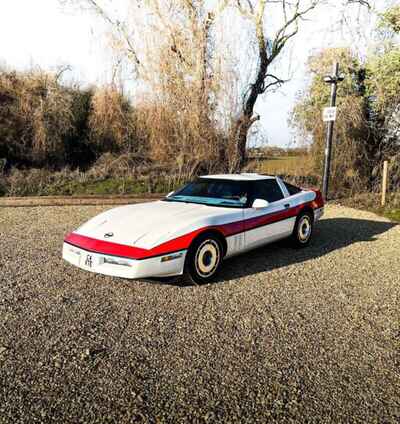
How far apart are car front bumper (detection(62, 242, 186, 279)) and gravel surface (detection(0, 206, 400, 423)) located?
28cm

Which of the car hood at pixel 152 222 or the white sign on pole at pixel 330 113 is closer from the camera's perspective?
the car hood at pixel 152 222

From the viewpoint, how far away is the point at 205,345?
2.85 meters

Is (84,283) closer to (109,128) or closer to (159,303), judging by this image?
(159,303)

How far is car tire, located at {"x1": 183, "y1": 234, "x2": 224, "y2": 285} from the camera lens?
3.87 m

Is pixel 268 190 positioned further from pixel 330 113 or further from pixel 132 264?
pixel 330 113

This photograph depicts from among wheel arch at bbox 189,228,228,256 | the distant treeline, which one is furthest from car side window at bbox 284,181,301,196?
the distant treeline

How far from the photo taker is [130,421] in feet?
6.75

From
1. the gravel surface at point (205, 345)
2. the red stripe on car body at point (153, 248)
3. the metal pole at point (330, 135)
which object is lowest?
the gravel surface at point (205, 345)

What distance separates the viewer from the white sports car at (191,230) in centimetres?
359

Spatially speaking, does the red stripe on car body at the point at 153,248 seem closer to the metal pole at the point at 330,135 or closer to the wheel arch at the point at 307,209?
the wheel arch at the point at 307,209

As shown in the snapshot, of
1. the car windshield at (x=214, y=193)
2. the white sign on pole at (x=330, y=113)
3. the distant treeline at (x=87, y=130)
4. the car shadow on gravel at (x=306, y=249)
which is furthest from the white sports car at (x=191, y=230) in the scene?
the distant treeline at (x=87, y=130)

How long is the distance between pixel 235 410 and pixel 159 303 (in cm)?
159

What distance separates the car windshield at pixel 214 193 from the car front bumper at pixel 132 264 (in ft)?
3.77

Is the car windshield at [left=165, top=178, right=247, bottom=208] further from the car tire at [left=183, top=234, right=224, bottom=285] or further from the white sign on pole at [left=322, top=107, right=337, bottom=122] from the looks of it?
the white sign on pole at [left=322, top=107, right=337, bottom=122]
